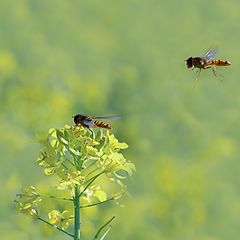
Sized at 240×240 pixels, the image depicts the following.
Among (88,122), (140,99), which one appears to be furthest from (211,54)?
(140,99)

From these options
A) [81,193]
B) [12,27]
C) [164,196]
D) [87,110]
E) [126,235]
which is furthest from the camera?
[12,27]

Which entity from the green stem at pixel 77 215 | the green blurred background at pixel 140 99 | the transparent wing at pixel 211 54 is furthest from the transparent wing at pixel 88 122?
the green blurred background at pixel 140 99

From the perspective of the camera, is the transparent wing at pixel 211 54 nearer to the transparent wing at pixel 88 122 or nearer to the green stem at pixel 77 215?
the transparent wing at pixel 88 122

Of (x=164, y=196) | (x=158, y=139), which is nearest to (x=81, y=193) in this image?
(x=164, y=196)

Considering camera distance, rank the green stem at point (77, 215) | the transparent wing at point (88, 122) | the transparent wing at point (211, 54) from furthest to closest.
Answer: the transparent wing at point (211, 54), the transparent wing at point (88, 122), the green stem at point (77, 215)

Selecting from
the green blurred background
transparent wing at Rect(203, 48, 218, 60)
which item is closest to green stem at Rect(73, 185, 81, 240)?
transparent wing at Rect(203, 48, 218, 60)

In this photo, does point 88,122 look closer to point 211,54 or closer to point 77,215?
point 77,215

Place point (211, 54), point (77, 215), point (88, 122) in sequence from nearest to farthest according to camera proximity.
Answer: point (77, 215)
point (88, 122)
point (211, 54)

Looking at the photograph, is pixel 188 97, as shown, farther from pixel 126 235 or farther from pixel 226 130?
pixel 126 235
